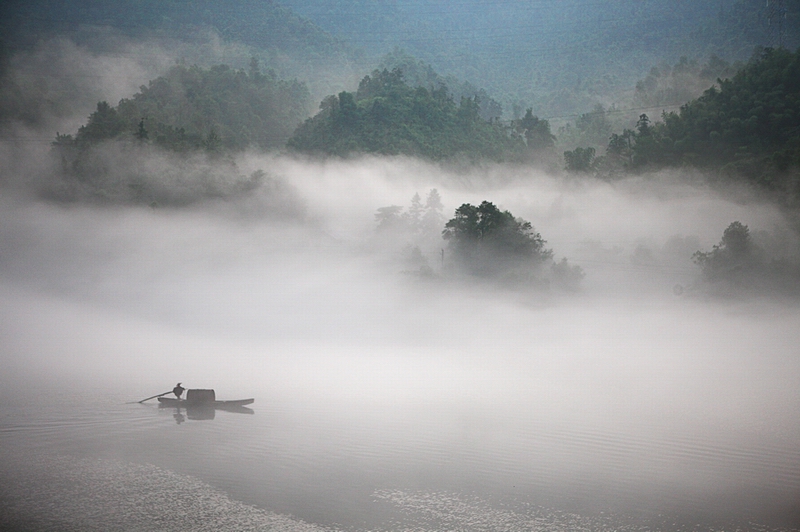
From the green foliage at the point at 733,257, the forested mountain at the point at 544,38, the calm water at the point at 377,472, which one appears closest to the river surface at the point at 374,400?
the calm water at the point at 377,472

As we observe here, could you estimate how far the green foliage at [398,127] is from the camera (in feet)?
189

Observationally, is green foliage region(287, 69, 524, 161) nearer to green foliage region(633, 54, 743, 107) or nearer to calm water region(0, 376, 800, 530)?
green foliage region(633, 54, 743, 107)

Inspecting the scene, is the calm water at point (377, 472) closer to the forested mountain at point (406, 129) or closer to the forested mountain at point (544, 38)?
the forested mountain at point (406, 129)

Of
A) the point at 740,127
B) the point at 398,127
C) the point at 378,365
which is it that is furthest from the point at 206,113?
the point at 740,127

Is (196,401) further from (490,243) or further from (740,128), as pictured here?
(740,128)

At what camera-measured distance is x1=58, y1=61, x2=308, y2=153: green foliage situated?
49844 millimetres

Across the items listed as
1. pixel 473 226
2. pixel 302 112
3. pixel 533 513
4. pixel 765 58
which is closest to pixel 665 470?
pixel 533 513

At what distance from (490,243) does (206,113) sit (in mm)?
33335

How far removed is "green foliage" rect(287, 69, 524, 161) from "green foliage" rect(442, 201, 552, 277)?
61.8 ft

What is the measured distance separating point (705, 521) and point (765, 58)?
162 ft

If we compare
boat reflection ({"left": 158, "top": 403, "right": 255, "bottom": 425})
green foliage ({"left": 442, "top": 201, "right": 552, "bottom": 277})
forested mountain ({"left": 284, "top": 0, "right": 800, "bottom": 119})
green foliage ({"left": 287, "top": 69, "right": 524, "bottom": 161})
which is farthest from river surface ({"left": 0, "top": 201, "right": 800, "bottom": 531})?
forested mountain ({"left": 284, "top": 0, "right": 800, "bottom": 119})

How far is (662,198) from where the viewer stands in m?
51.8

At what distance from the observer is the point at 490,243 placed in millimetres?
40250

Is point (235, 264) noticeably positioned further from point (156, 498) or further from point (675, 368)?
point (156, 498)
